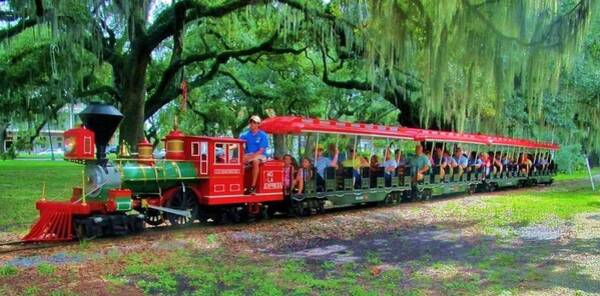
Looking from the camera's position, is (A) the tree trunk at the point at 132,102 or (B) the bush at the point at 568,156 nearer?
(A) the tree trunk at the point at 132,102

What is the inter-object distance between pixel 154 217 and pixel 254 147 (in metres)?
2.75

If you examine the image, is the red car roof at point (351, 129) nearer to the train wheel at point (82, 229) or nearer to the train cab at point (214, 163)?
the train cab at point (214, 163)

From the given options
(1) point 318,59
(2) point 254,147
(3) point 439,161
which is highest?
(1) point 318,59

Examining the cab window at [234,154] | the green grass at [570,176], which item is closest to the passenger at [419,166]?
the cab window at [234,154]

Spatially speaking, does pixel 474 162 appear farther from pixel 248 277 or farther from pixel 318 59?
pixel 248 277

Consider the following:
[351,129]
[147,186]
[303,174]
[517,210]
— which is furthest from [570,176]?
[147,186]

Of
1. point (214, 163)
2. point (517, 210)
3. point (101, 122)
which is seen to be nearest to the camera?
point (101, 122)

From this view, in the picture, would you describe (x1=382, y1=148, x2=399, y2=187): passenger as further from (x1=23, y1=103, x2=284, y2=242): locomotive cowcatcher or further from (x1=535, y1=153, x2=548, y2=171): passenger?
(x1=535, y1=153, x2=548, y2=171): passenger

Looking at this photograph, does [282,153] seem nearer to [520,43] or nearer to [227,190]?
[227,190]

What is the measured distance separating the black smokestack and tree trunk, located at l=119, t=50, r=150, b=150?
8509mm

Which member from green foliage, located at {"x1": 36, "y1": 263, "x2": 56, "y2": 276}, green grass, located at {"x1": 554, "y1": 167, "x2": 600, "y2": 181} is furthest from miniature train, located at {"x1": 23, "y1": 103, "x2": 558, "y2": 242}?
green grass, located at {"x1": 554, "y1": 167, "x2": 600, "y2": 181}

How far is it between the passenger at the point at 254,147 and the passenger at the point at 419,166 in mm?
6553

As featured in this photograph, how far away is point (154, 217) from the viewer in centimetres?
1160

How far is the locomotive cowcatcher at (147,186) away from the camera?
9.70 meters
